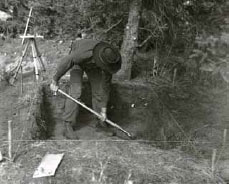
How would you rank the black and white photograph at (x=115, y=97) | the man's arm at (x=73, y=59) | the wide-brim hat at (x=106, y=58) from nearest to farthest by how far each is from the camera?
1. the black and white photograph at (x=115, y=97)
2. the wide-brim hat at (x=106, y=58)
3. the man's arm at (x=73, y=59)

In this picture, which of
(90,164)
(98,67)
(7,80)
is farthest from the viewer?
(7,80)

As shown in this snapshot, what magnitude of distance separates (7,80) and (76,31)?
10.9 feet

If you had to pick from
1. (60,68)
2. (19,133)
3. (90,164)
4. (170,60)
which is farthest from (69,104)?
(170,60)

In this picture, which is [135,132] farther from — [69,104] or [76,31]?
[76,31]

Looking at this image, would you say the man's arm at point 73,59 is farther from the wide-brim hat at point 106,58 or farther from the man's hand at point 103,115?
the man's hand at point 103,115

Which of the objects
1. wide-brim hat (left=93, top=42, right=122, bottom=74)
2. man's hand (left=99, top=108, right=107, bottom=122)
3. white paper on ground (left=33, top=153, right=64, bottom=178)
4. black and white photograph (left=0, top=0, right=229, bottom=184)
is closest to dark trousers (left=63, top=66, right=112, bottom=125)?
black and white photograph (left=0, top=0, right=229, bottom=184)

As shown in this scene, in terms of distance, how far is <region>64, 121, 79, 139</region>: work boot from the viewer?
5.92m

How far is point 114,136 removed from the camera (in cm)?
614

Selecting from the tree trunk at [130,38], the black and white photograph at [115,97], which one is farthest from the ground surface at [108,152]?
the tree trunk at [130,38]

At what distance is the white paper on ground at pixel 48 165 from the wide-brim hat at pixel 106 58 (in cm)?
154

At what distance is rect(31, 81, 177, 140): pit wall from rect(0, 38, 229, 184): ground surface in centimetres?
11

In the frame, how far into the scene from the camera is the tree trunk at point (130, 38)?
24.5 feet

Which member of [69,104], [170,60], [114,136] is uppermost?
[170,60]

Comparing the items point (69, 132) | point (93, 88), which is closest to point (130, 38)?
point (93, 88)
